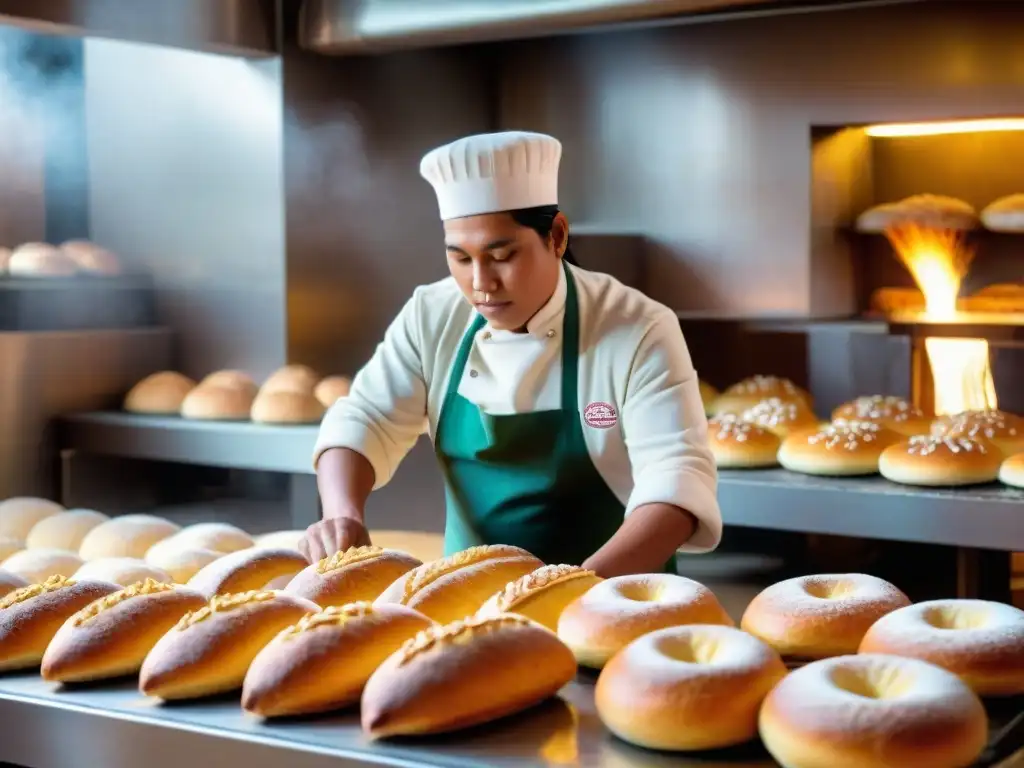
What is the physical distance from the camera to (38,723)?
1.31 metres

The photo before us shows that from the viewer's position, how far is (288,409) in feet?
11.6

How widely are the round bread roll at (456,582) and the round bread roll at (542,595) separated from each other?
0.04 m

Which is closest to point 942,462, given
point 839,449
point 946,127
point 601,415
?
point 839,449

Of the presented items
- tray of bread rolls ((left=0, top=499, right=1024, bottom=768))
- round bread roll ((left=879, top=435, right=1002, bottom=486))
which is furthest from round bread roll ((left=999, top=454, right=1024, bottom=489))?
tray of bread rolls ((left=0, top=499, right=1024, bottom=768))

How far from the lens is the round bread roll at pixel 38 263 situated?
144 inches

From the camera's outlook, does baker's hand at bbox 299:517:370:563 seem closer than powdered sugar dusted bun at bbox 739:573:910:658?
No

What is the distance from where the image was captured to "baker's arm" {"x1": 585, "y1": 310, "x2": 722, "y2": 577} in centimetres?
193

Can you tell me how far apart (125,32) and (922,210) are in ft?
6.97

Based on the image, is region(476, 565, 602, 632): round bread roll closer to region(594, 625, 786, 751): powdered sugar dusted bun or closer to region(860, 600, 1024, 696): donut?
region(594, 625, 786, 751): powdered sugar dusted bun

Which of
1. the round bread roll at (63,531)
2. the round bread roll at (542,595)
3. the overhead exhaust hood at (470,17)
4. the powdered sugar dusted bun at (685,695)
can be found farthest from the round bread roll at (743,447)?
the powdered sugar dusted bun at (685,695)

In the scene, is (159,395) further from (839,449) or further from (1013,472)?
(1013,472)

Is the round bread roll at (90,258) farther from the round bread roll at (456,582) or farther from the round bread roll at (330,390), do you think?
the round bread roll at (456,582)

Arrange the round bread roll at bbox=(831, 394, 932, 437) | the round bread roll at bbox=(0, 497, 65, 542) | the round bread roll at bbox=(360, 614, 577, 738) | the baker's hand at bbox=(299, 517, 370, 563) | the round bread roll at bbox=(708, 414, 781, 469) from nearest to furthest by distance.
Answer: the round bread roll at bbox=(360, 614, 577, 738)
the baker's hand at bbox=(299, 517, 370, 563)
the round bread roll at bbox=(0, 497, 65, 542)
the round bread roll at bbox=(708, 414, 781, 469)
the round bread roll at bbox=(831, 394, 932, 437)

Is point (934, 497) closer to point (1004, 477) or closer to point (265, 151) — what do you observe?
point (1004, 477)
